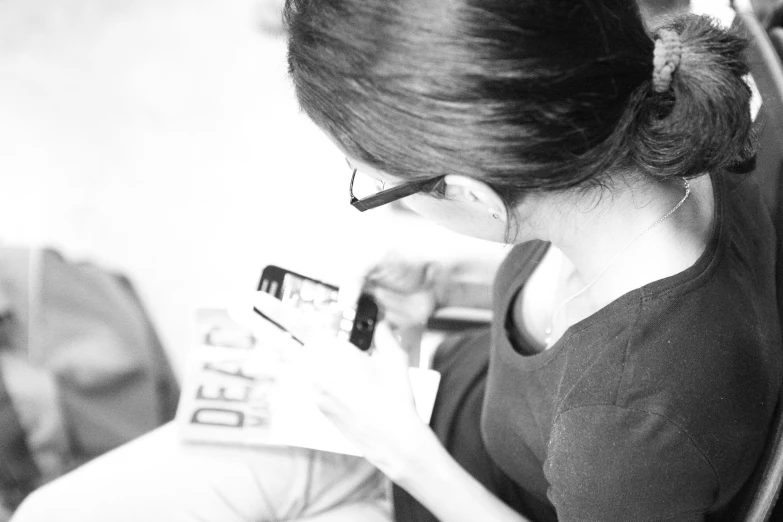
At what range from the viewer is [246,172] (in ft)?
5.51

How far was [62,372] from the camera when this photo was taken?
1.19 metres

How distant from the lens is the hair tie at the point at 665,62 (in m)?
0.53

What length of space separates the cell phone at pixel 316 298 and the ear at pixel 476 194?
1.06ft

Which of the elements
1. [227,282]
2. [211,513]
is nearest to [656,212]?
[211,513]

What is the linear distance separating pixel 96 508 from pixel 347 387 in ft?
1.21

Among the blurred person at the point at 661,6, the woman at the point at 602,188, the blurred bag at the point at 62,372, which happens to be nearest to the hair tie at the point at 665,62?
the woman at the point at 602,188

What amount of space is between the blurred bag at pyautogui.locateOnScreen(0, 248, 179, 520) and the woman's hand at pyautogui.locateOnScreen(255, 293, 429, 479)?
0.61 m

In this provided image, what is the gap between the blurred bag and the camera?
1.18 m

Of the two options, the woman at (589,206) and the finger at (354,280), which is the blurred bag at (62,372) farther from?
the woman at (589,206)

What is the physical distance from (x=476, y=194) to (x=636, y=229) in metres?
0.17

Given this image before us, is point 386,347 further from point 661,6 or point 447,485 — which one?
point 661,6

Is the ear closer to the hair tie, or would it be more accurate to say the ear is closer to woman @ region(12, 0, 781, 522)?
woman @ region(12, 0, 781, 522)

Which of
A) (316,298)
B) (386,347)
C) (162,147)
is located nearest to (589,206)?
(386,347)

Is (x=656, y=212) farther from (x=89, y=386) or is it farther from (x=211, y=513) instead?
(x=89, y=386)
